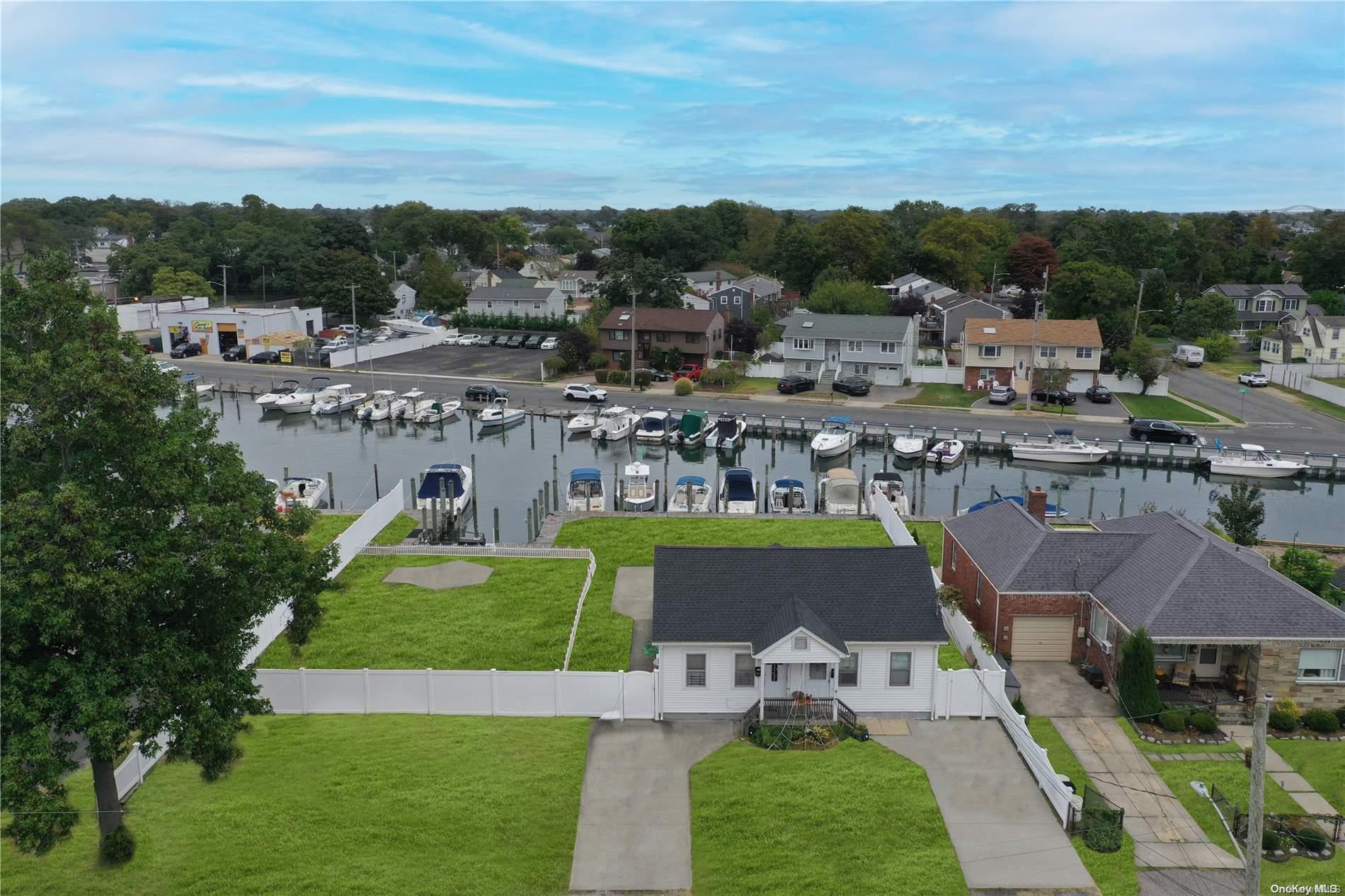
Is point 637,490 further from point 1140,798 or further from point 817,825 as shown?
point 1140,798

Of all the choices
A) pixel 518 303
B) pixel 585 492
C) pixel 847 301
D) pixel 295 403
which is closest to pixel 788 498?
pixel 585 492

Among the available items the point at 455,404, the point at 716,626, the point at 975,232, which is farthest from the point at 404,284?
the point at 716,626

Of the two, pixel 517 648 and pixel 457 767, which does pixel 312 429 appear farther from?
pixel 457 767

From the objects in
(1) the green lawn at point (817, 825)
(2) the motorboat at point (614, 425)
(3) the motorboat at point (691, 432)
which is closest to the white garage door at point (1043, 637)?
(1) the green lawn at point (817, 825)

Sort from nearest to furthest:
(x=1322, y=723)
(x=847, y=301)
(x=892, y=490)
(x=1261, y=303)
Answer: (x=1322, y=723)
(x=892, y=490)
(x=847, y=301)
(x=1261, y=303)

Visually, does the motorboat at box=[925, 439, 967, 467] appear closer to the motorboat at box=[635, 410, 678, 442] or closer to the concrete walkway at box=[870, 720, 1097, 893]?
the motorboat at box=[635, 410, 678, 442]

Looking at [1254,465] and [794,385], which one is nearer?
[1254,465]
